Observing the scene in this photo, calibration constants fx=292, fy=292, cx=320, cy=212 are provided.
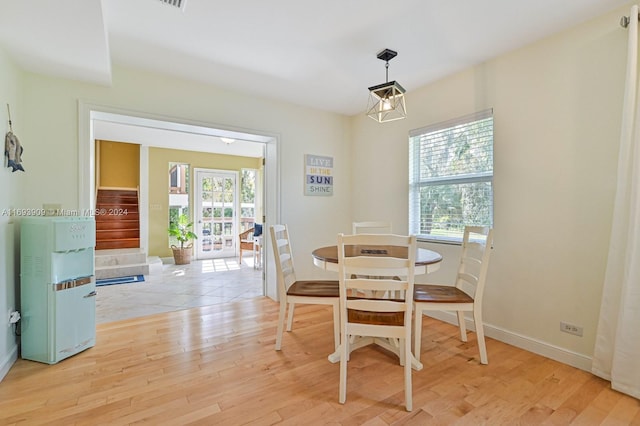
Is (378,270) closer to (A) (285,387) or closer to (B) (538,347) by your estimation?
(A) (285,387)

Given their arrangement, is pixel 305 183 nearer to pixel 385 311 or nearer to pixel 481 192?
pixel 481 192

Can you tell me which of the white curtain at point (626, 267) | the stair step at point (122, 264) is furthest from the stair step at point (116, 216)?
the white curtain at point (626, 267)

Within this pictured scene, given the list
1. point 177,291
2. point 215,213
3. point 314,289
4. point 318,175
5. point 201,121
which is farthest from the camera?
point 215,213

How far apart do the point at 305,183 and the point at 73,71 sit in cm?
242

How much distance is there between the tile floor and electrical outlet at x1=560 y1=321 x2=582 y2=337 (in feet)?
10.2

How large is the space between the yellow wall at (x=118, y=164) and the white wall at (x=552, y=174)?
250 inches

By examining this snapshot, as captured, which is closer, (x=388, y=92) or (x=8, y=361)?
(x=8, y=361)

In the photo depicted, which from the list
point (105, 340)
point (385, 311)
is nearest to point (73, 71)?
point (105, 340)

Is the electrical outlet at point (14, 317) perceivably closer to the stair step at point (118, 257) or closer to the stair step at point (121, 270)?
the stair step at point (121, 270)

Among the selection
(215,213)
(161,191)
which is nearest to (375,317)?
(215,213)

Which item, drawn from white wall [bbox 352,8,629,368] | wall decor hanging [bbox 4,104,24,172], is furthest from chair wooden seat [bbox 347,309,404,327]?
wall decor hanging [bbox 4,104,24,172]

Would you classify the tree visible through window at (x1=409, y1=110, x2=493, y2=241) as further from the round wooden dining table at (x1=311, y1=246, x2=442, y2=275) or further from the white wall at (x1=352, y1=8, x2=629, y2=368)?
the round wooden dining table at (x1=311, y1=246, x2=442, y2=275)

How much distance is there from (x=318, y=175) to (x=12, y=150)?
2819 millimetres

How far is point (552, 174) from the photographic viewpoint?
7.25ft
